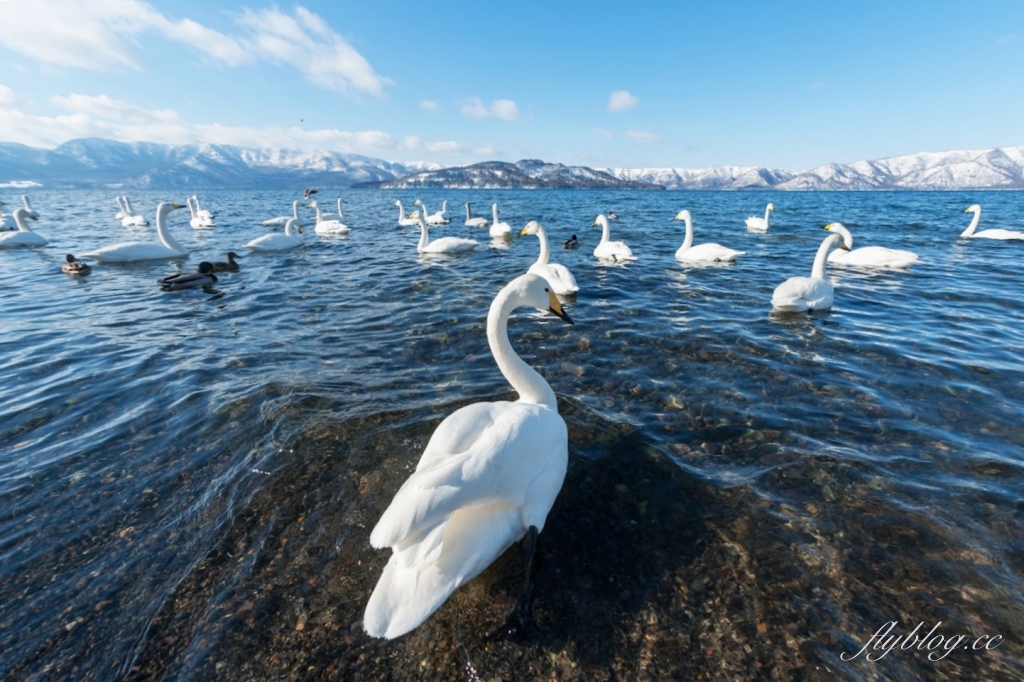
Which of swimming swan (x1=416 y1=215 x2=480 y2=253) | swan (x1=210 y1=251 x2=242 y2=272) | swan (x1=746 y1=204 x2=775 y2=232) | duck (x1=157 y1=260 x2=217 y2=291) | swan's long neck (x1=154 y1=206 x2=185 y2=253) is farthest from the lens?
swan (x1=746 y1=204 x2=775 y2=232)

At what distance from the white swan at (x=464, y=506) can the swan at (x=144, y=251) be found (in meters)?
18.0

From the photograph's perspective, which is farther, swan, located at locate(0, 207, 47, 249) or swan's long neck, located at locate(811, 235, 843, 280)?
swan, located at locate(0, 207, 47, 249)

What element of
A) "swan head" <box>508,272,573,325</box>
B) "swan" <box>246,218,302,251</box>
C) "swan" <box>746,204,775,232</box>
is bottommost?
"swan" <box>246,218,302,251</box>

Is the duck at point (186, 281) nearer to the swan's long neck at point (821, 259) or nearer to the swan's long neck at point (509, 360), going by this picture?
the swan's long neck at point (509, 360)

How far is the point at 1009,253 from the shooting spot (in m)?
16.0

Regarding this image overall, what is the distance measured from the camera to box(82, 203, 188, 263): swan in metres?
15.4

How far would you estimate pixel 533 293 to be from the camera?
4332 millimetres

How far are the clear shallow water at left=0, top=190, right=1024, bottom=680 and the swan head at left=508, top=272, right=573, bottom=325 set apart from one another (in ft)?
5.68

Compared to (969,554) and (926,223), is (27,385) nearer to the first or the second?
(969,554)

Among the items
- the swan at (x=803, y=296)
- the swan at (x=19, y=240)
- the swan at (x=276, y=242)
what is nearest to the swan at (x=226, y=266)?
the swan at (x=276, y=242)

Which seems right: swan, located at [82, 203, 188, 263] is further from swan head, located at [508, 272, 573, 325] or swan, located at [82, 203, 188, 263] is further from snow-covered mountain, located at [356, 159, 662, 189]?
snow-covered mountain, located at [356, 159, 662, 189]

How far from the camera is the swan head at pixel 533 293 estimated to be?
4301mm

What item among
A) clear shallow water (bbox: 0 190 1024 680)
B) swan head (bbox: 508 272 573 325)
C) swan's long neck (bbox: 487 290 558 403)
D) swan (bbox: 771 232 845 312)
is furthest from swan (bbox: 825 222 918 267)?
swan's long neck (bbox: 487 290 558 403)

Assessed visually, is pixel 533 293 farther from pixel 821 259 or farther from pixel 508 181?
pixel 508 181
